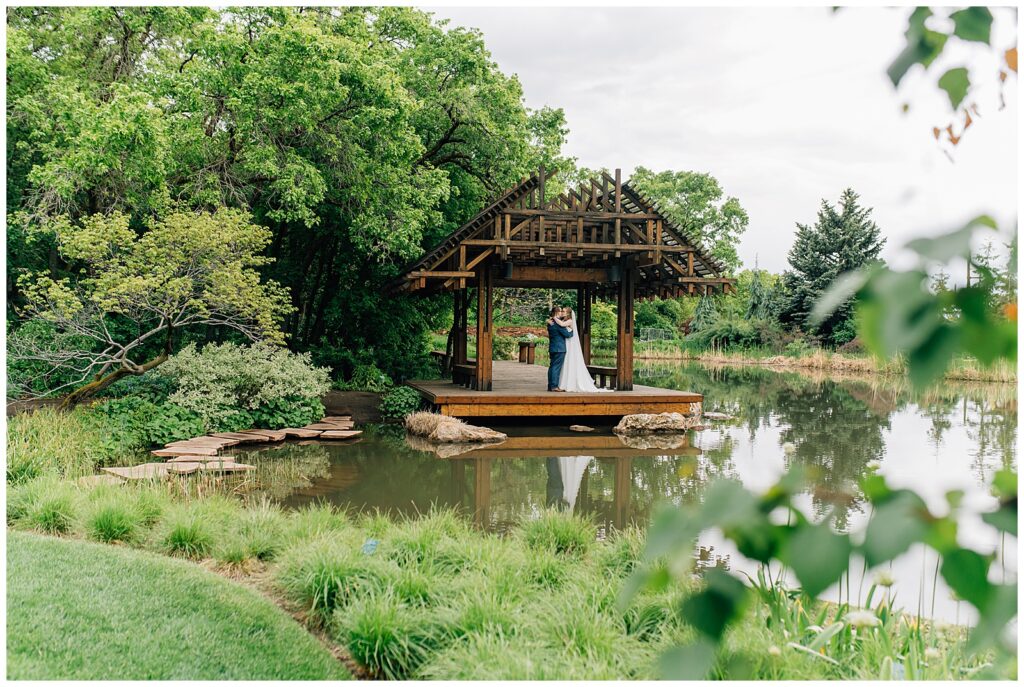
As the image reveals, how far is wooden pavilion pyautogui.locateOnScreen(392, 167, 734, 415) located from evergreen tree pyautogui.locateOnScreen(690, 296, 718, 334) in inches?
1060

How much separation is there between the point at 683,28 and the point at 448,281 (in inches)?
290

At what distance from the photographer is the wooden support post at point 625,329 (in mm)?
15742

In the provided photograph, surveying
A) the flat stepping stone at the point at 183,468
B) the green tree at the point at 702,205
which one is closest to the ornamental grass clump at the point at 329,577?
the flat stepping stone at the point at 183,468

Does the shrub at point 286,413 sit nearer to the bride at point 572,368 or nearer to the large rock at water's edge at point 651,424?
the bride at point 572,368

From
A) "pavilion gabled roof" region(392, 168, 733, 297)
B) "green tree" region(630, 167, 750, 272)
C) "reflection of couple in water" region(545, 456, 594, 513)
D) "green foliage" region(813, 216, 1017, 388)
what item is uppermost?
"green tree" region(630, 167, 750, 272)

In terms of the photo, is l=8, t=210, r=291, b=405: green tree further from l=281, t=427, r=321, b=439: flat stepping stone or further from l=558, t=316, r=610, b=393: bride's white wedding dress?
l=558, t=316, r=610, b=393: bride's white wedding dress

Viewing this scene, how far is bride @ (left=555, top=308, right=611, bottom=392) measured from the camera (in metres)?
15.8

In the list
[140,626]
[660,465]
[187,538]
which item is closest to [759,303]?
[660,465]

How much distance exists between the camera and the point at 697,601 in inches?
34.6

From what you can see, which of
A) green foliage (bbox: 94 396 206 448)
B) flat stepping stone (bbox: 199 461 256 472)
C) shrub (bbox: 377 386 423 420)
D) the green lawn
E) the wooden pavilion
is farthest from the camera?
shrub (bbox: 377 386 423 420)

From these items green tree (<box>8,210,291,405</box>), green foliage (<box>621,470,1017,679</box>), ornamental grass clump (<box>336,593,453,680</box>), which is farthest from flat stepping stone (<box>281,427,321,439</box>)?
green foliage (<box>621,470,1017,679</box>)

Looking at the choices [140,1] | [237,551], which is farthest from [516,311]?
[237,551]

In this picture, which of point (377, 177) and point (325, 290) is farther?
point (325, 290)

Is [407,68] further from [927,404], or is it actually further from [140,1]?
[927,404]
